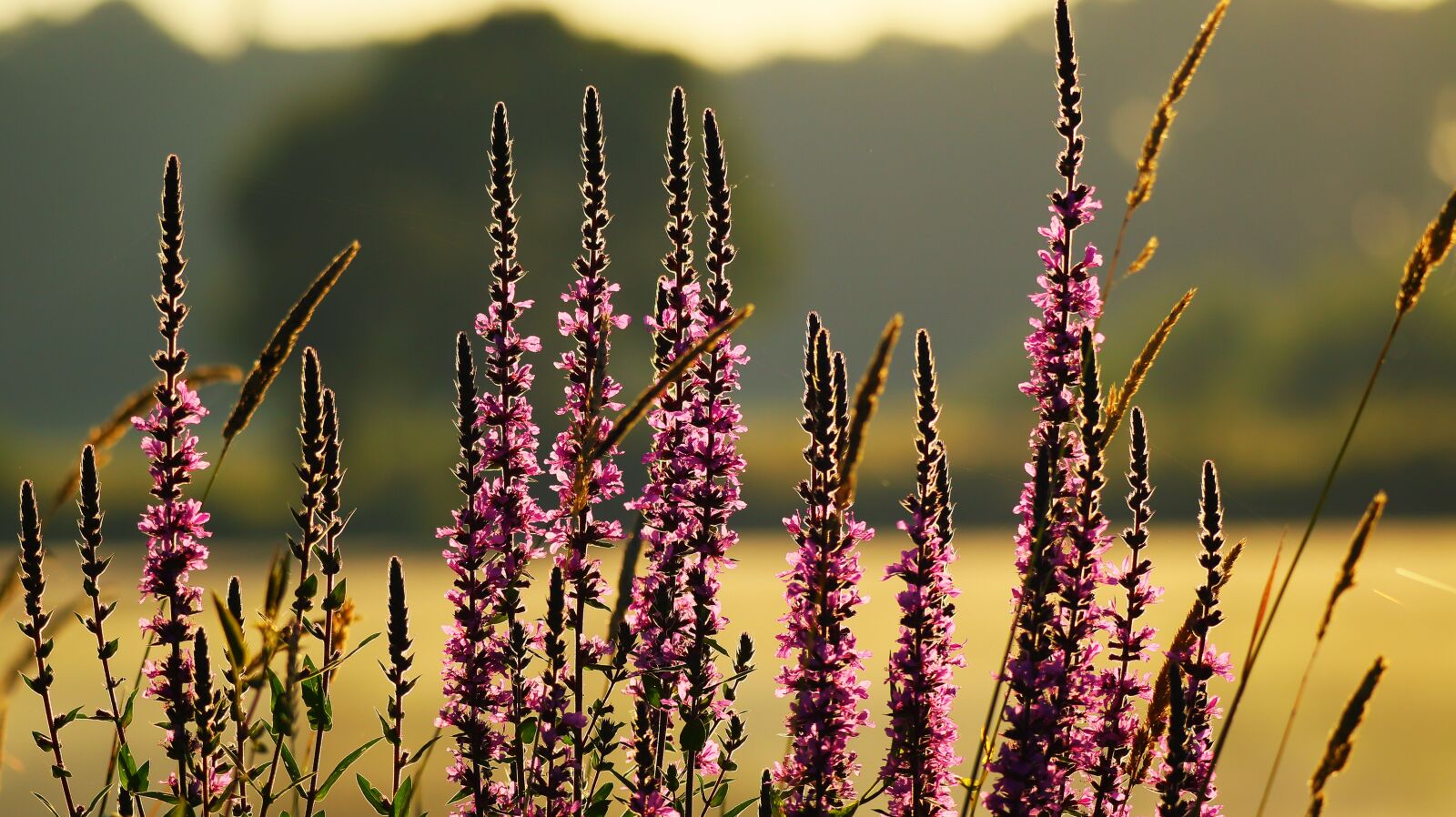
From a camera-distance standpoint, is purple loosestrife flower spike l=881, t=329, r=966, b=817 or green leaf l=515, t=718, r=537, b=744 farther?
green leaf l=515, t=718, r=537, b=744

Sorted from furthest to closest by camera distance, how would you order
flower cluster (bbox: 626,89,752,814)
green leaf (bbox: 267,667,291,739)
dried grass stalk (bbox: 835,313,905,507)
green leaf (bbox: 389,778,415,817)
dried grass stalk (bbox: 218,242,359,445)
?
flower cluster (bbox: 626,89,752,814), green leaf (bbox: 389,778,415,817), green leaf (bbox: 267,667,291,739), dried grass stalk (bbox: 218,242,359,445), dried grass stalk (bbox: 835,313,905,507)

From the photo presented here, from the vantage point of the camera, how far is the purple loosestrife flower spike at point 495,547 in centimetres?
388

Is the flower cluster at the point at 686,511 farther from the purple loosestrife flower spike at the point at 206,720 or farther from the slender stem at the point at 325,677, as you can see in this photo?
the purple loosestrife flower spike at the point at 206,720

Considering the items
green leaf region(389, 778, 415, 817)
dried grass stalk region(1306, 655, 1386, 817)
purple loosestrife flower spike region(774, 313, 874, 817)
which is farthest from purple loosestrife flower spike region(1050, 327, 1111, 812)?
green leaf region(389, 778, 415, 817)

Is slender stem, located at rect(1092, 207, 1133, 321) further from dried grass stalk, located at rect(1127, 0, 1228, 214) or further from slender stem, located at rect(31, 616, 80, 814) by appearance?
slender stem, located at rect(31, 616, 80, 814)

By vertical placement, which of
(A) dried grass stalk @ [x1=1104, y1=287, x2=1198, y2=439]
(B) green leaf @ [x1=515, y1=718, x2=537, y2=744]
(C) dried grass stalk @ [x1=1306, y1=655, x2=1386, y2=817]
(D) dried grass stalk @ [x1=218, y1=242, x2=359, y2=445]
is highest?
(D) dried grass stalk @ [x1=218, y1=242, x2=359, y2=445]

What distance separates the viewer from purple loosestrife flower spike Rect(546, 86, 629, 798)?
3.88 m

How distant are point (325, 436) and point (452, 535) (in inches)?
22.4

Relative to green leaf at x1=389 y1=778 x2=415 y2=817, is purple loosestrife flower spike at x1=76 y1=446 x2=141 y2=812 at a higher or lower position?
higher

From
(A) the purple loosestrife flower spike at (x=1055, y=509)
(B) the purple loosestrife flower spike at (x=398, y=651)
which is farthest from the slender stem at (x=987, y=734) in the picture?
(B) the purple loosestrife flower spike at (x=398, y=651)

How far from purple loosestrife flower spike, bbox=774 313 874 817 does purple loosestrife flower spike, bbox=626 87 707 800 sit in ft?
1.01

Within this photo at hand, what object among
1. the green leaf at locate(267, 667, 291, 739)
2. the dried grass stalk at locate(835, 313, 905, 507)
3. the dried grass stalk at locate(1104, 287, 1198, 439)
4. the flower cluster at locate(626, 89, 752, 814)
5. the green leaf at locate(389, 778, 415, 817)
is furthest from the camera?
the flower cluster at locate(626, 89, 752, 814)

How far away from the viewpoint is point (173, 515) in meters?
3.84

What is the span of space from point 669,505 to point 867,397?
4.27ft
